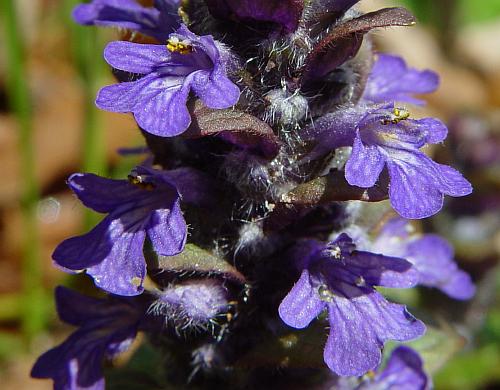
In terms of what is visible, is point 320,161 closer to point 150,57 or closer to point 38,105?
point 150,57

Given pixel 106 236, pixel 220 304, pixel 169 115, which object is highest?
pixel 169 115

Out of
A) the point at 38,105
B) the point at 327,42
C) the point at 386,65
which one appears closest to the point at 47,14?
the point at 38,105

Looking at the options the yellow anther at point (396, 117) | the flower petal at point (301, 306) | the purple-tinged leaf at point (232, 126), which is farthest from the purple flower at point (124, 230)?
the yellow anther at point (396, 117)

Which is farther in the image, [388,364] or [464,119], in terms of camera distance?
[464,119]

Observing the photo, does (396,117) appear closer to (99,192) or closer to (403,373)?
(99,192)

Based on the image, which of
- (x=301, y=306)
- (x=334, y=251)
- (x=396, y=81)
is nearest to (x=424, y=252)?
(x=396, y=81)

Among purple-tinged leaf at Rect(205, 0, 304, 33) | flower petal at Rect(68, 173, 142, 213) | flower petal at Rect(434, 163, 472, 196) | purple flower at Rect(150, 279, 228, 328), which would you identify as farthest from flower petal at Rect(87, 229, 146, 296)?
flower petal at Rect(434, 163, 472, 196)
